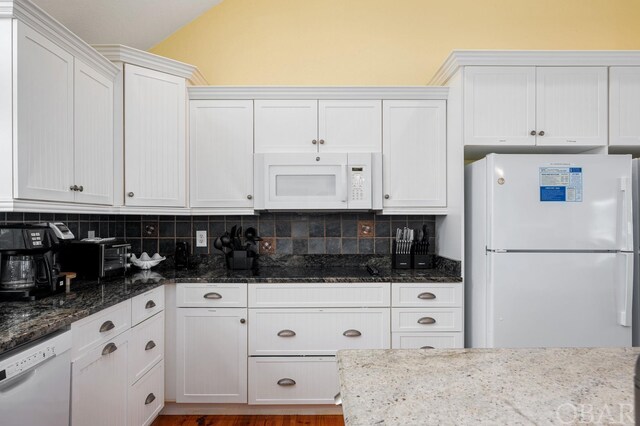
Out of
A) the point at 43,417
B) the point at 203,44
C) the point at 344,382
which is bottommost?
the point at 43,417

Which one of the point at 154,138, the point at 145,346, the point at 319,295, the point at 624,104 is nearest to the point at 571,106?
the point at 624,104

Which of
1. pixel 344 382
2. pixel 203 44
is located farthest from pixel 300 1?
pixel 344 382

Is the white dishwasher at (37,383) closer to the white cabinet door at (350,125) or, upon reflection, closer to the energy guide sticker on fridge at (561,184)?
the white cabinet door at (350,125)

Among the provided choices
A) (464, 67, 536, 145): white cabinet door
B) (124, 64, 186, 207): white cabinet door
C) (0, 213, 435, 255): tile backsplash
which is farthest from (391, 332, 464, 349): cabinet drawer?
(124, 64, 186, 207): white cabinet door

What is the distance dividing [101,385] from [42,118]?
1.22 m

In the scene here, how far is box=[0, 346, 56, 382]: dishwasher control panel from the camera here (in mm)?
1069

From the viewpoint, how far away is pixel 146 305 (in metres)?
2.00

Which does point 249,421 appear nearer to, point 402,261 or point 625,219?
point 402,261

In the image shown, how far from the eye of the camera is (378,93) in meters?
2.52

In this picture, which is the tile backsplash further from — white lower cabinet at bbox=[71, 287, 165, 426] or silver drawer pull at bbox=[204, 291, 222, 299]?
white lower cabinet at bbox=[71, 287, 165, 426]

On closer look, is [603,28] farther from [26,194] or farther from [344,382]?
[26,194]

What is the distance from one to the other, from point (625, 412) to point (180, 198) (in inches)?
93.6

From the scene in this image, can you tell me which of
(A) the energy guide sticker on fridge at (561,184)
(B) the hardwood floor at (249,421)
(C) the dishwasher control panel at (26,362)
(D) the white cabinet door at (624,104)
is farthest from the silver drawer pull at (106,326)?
(D) the white cabinet door at (624,104)

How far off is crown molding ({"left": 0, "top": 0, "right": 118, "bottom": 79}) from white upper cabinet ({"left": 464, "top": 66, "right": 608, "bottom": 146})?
2182 millimetres
